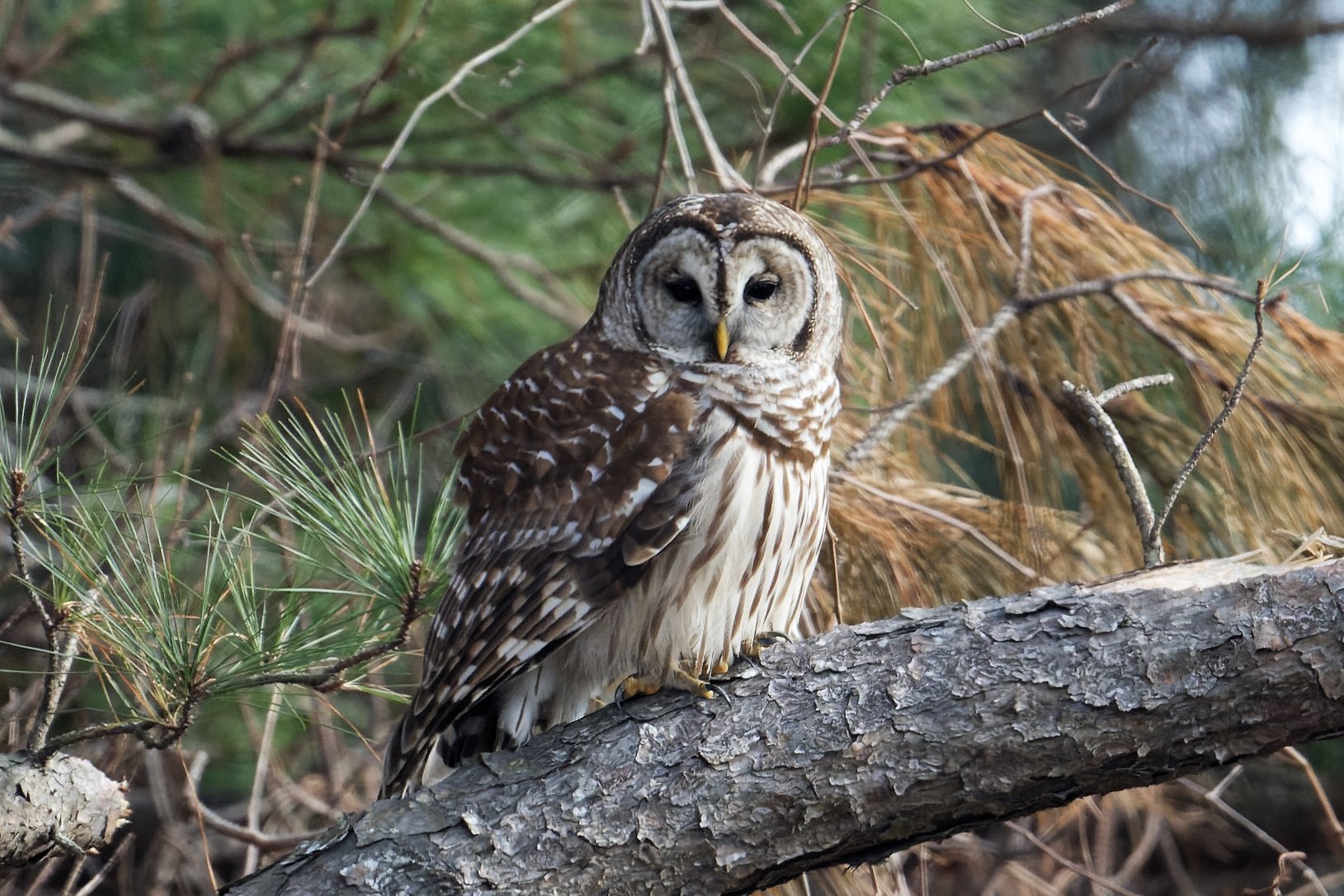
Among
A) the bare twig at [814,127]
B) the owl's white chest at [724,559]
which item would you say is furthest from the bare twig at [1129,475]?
the bare twig at [814,127]

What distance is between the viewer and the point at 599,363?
2.38 meters

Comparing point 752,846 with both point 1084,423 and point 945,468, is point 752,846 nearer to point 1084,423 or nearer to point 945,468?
point 1084,423

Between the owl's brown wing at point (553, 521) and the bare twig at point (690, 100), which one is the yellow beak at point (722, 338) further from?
the bare twig at point (690, 100)

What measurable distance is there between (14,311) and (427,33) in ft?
5.87

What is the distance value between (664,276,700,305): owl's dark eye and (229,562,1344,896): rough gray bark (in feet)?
2.30

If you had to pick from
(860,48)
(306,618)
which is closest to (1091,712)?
(306,618)

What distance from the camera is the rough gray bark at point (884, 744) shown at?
1.76 meters

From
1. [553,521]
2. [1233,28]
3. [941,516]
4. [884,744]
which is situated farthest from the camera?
[1233,28]

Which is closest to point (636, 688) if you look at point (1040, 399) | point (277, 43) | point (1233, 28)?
point (1040, 399)

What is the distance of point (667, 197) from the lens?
11.0 feet

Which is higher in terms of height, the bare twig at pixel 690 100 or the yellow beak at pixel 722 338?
the bare twig at pixel 690 100

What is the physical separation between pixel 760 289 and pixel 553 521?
59 cm

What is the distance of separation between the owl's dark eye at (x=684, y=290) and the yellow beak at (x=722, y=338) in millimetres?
87

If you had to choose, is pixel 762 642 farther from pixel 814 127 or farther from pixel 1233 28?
pixel 1233 28
